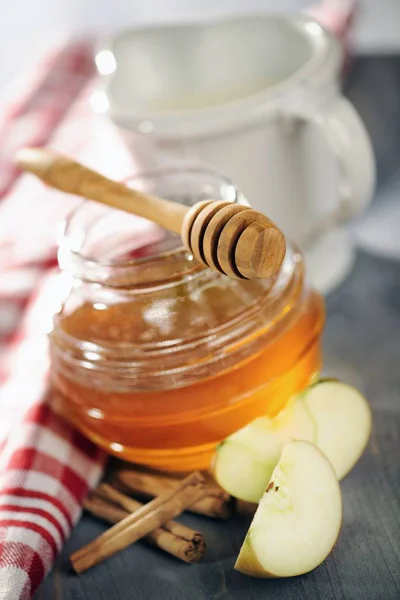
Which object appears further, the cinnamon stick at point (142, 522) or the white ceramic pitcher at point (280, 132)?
the white ceramic pitcher at point (280, 132)

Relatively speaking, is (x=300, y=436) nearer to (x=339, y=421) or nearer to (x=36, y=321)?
(x=339, y=421)

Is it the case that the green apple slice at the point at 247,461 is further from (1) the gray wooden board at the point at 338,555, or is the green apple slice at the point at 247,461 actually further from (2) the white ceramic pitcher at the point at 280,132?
(2) the white ceramic pitcher at the point at 280,132

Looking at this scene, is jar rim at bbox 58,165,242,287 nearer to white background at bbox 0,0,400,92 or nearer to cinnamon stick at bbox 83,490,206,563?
cinnamon stick at bbox 83,490,206,563

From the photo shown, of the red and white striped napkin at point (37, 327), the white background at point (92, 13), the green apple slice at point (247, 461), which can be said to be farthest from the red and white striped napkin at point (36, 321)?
the white background at point (92, 13)

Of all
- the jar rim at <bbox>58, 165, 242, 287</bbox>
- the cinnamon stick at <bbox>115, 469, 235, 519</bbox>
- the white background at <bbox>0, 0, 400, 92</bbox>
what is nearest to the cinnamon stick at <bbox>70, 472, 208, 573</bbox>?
the cinnamon stick at <bbox>115, 469, 235, 519</bbox>

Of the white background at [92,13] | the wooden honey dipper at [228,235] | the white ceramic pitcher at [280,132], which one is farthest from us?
the white background at [92,13]

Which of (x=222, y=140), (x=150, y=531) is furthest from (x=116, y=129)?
(x=150, y=531)

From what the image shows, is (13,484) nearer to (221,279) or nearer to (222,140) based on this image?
(221,279)
